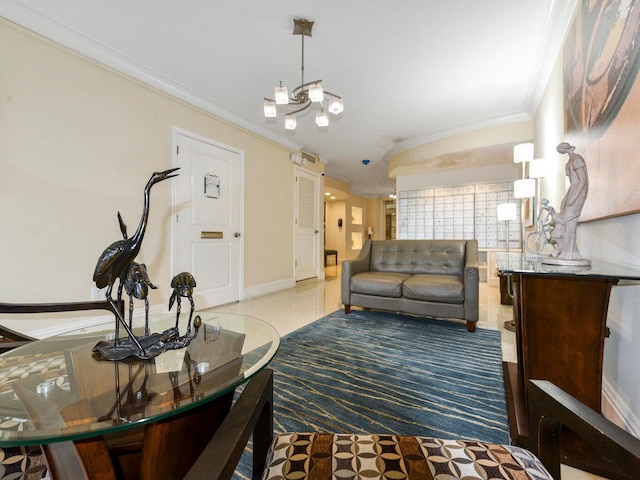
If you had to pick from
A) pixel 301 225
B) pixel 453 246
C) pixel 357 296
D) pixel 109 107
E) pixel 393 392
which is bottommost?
pixel 393 392

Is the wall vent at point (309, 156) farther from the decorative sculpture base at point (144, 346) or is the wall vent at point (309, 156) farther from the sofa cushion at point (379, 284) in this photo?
the decorative sculpture base at point (144, 346)

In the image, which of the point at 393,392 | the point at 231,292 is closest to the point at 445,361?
the point at 393,392

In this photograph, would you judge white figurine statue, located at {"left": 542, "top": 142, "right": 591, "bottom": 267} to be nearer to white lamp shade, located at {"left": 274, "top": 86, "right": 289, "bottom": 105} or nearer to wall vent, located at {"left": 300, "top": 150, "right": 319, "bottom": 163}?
white lamp shade, located at {"left": 274, "top": 86, "right": 289, "bottom": 105}

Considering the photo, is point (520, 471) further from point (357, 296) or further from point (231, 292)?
point (231, 292)

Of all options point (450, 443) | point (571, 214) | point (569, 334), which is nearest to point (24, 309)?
point (450, 443)

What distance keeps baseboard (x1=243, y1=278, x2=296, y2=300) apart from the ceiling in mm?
2376

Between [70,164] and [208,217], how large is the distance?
4.67 ft

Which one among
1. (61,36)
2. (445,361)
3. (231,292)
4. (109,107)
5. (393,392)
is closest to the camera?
(393,392)

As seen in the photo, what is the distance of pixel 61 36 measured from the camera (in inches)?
88.7

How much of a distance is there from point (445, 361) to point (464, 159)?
397cm

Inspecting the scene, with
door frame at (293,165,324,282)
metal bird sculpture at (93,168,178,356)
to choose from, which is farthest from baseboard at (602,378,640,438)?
door frame at (293,165,324,282)

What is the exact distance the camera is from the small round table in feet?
1.96

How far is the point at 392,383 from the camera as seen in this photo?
171 cm

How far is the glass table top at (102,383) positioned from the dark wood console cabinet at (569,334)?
1.15 meters
